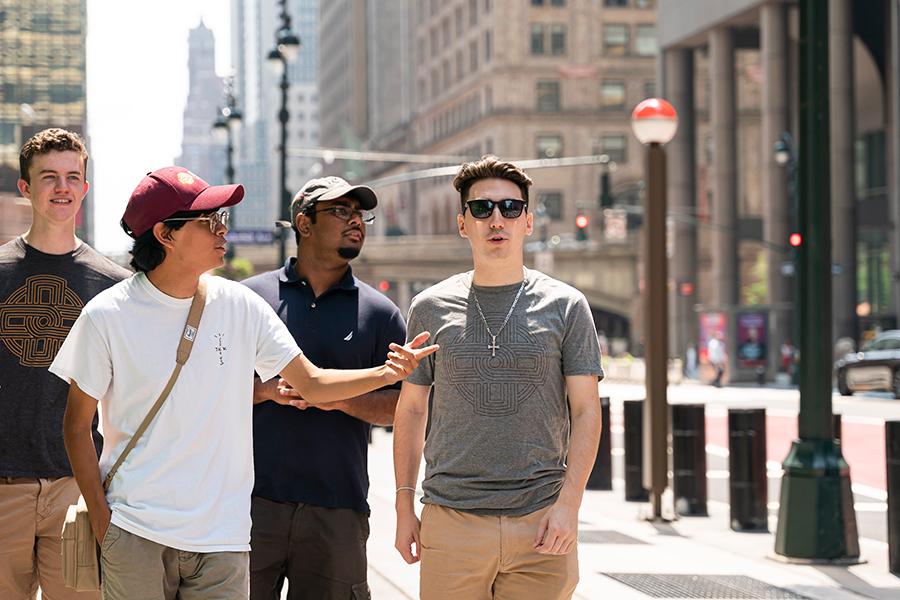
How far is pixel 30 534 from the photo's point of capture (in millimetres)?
5816

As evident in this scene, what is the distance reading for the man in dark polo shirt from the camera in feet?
18.4

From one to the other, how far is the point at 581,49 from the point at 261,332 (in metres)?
104

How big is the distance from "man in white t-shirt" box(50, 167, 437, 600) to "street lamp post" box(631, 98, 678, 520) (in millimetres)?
9454

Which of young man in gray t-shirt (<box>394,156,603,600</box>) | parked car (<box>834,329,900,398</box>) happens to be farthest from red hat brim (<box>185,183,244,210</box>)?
parked car (<box>834,329,900,398</box>)

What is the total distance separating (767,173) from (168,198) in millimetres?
58180

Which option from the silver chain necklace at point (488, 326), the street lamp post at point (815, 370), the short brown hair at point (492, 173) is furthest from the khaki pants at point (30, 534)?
the street lamp post at point (815, 370)

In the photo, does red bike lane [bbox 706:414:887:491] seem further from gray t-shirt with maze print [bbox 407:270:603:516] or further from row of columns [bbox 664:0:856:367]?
row of columns [bbox 664:0:856:367]

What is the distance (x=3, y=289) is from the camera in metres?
5.86

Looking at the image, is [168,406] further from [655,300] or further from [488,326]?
[655,300]

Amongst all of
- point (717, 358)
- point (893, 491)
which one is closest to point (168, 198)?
point (893, 491)

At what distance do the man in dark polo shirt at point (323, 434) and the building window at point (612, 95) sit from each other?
10152cm

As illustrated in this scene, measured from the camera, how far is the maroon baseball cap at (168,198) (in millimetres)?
4719

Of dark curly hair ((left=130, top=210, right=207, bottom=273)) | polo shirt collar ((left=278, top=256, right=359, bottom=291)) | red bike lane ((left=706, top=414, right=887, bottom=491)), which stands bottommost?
red bike lane ((left=706, top=414, right=887, bottom=491))

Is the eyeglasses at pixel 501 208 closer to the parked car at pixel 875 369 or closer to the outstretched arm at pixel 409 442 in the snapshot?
the outstretched arm at pixel 409 442
